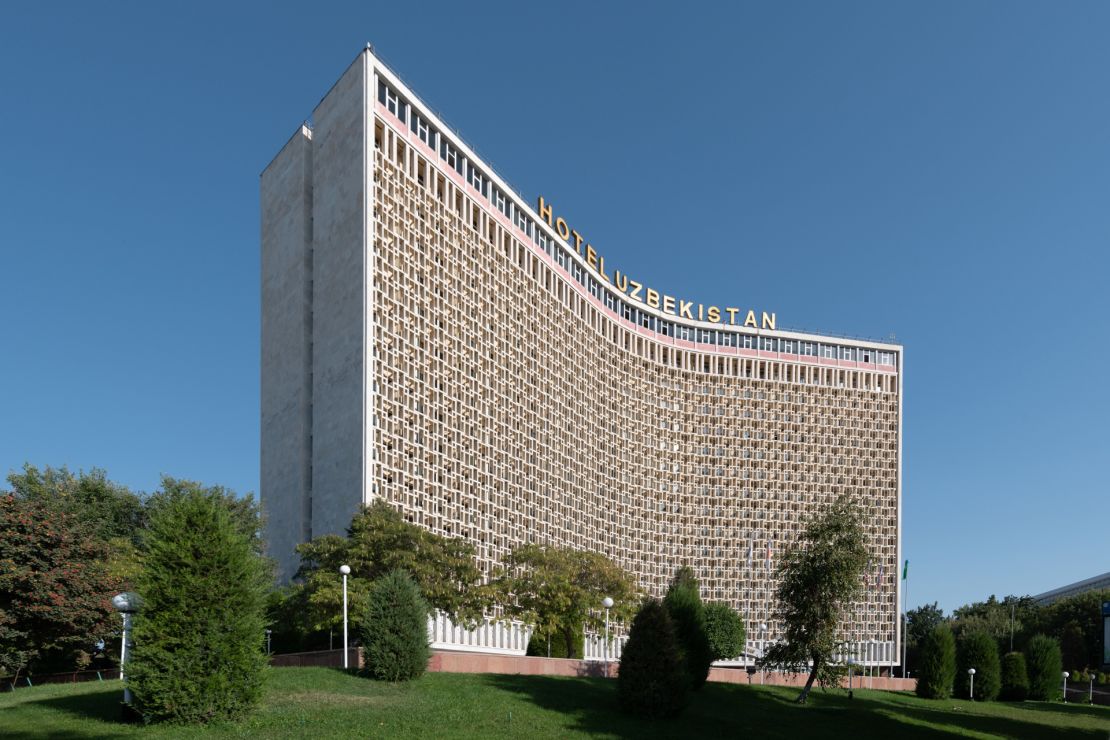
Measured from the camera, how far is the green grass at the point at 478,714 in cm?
3178

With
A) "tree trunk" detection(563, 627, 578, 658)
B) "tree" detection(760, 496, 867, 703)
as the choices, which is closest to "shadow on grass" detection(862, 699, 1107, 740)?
"tree" detection(760, 496, 867, 703)

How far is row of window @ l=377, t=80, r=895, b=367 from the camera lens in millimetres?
87812

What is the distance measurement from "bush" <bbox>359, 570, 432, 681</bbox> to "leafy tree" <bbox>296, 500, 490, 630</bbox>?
13128 mm

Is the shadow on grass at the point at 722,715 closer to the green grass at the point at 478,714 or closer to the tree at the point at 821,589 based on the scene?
the green grass at the point at 478,714

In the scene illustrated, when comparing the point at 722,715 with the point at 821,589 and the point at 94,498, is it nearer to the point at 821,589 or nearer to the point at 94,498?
the point at 821,589

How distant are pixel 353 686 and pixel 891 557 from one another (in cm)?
12652

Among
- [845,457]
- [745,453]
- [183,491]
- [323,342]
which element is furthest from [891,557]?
[183,491]

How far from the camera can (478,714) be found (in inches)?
1436

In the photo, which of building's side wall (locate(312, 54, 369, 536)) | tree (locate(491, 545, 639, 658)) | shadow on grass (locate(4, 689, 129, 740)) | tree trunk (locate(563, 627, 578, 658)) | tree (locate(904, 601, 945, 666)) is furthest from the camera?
tree (locate(904, 601, 945, 666))

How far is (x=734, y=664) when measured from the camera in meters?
137

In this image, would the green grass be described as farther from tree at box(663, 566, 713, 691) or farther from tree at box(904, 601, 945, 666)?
tree at box(904, 601, 945, 666)

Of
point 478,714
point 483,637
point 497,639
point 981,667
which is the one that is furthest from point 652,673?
point 497,639

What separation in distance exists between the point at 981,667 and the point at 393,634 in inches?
2352

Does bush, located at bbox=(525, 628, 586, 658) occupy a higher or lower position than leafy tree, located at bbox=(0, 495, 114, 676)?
lower
